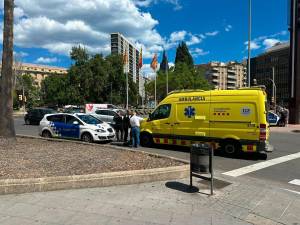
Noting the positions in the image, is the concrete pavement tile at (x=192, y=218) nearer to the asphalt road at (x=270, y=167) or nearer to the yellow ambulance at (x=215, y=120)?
the asphalt road at (x=270, y=167)

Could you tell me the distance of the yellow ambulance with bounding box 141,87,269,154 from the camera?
40.4ft

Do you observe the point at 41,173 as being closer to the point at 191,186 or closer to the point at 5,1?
the point at 191,186

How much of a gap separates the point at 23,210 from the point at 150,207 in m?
2.03

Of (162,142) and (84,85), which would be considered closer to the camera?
(162,142)

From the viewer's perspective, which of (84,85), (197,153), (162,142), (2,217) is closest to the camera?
(2,217)

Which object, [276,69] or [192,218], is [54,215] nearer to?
[192,218]

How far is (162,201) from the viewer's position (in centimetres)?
634

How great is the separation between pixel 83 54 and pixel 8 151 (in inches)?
2529

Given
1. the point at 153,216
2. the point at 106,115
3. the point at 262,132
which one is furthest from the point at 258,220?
the point at 106,115

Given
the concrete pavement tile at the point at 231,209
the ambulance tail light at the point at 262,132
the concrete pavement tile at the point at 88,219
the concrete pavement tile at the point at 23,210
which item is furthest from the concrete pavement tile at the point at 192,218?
the ambulance tail light at the point at 262,132

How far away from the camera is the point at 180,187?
7379mm

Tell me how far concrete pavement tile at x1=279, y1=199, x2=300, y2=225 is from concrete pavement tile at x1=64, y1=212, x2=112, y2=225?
9.15 feet

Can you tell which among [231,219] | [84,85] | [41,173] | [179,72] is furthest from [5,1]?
[179,72]

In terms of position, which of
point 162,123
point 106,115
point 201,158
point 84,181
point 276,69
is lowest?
point 84,181
